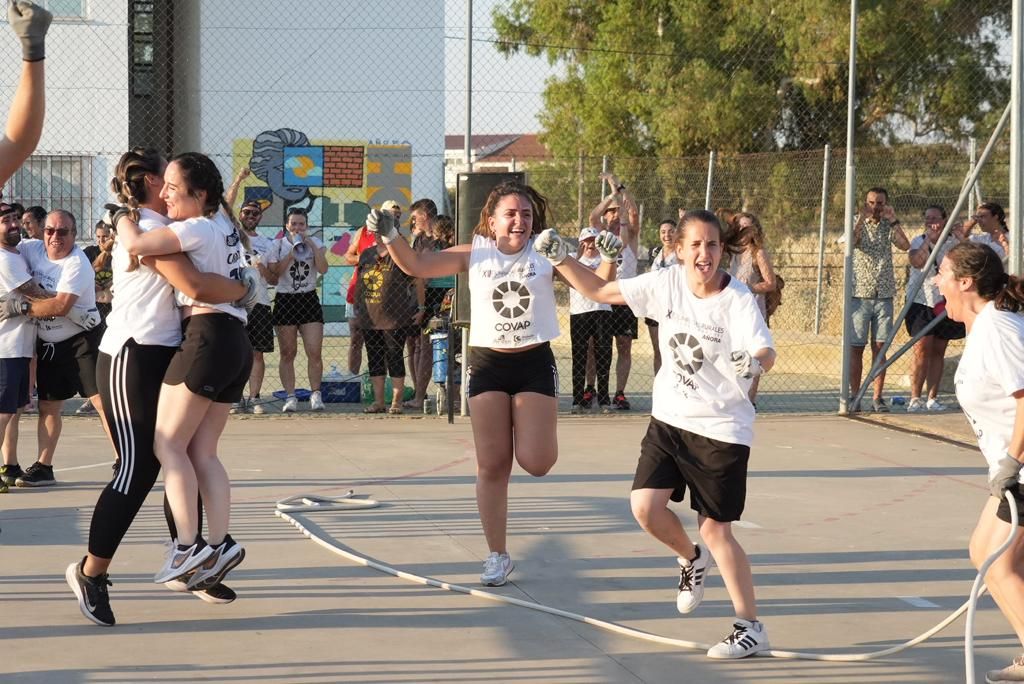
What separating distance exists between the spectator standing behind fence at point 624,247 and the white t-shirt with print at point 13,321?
4.98 m

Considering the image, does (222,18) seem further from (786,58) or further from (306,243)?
(306,243)

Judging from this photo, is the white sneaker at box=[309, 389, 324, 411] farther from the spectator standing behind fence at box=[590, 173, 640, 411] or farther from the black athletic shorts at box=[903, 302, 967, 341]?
the black athletic shorts at box=[903, 302, 967, 341]

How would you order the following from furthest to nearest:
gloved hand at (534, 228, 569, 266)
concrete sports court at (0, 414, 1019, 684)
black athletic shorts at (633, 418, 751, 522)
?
gloved hand at (534, 228, 569, 266)
black athletic shorts at (633, 418, 751, 522)
concrete sports court at (0, 414, 1019, 684)

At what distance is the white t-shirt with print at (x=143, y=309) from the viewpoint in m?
5.39

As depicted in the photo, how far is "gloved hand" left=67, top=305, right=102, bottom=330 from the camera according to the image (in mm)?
8219

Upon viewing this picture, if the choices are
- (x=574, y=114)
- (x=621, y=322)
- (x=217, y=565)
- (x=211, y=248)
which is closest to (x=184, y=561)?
(x=217, y=565)

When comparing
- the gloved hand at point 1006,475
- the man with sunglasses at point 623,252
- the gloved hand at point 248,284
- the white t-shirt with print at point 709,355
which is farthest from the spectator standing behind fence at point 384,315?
the gloved hand at point 1006,475

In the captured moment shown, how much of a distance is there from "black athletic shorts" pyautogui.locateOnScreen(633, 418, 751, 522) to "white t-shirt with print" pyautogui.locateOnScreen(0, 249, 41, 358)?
15.0 ft

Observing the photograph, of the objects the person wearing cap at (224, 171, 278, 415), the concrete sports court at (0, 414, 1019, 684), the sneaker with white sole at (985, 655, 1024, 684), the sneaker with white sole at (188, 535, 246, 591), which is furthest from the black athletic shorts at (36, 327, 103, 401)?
the sneaker with white sole at (985, 655, 1024, 684)

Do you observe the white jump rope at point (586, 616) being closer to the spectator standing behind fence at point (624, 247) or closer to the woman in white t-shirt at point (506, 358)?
the woman in white t-shirt at point (506, 358)

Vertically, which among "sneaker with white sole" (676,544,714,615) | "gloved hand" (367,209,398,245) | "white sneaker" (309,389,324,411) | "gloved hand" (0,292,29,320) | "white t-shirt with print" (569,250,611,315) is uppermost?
"gloved hand" (367,209,398,245)

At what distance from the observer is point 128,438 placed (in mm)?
5340

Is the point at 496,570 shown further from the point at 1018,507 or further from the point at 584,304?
the point at 584,304

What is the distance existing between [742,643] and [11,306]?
5158 mm
